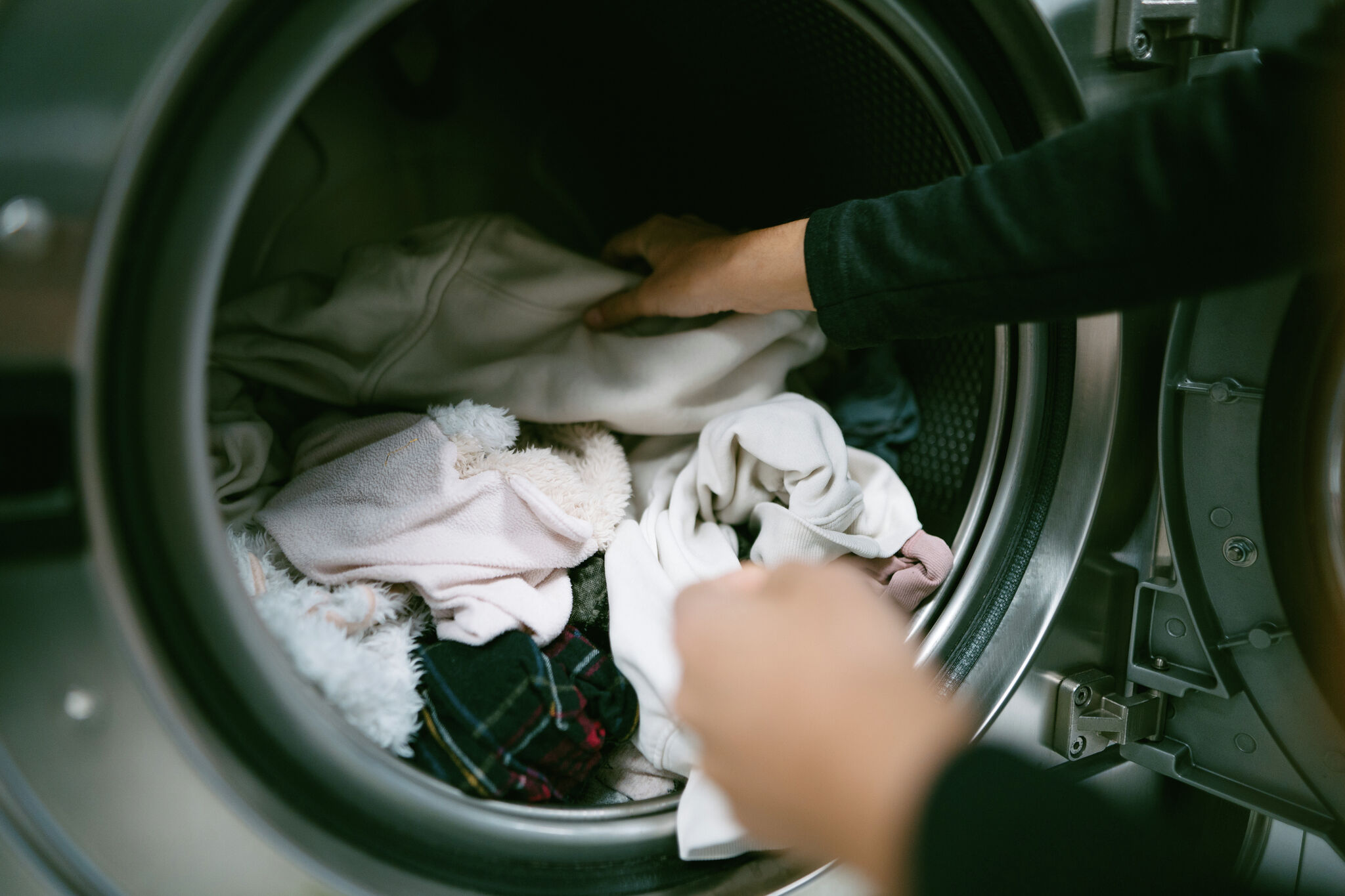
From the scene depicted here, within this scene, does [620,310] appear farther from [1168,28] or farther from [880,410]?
[1168,28]

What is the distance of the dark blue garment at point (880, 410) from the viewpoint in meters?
0.76

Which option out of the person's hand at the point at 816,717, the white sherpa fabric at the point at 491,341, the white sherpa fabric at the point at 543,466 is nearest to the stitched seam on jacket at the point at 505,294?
the white sherpa fabric at the point at 491,341

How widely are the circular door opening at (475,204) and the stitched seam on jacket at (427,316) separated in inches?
6.4

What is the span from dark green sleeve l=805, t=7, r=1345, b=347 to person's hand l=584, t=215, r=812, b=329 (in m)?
0.11

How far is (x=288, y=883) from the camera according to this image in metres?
0.39

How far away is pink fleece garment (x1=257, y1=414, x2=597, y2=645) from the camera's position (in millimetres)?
548

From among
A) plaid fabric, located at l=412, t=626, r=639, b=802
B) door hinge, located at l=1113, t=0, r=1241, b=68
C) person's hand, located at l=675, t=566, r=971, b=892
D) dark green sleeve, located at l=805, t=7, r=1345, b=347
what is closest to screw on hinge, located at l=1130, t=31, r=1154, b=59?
door hinge, located at l=1113, t=0, r=1241, b=68

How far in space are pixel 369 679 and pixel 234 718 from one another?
0.09m

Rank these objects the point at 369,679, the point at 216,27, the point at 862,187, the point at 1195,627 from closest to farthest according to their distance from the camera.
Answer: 1. the point at 216,27
2. the point at 369,679
3. the point at 1195,627
4. the point at 862,187

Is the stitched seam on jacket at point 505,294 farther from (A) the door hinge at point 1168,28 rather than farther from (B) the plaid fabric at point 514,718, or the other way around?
(A) the door hinge at point 1168,28

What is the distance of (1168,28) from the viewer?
0.56 metres

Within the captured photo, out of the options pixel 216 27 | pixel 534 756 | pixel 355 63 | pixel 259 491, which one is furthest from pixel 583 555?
pixel 355 63

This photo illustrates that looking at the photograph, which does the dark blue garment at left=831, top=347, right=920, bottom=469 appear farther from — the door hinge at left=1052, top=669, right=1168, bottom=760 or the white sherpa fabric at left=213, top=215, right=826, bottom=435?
the door hinge at left=1052, top=669, right=1168, bottom=760

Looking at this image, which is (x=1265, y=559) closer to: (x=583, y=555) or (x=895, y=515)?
(x=895, y=515)
